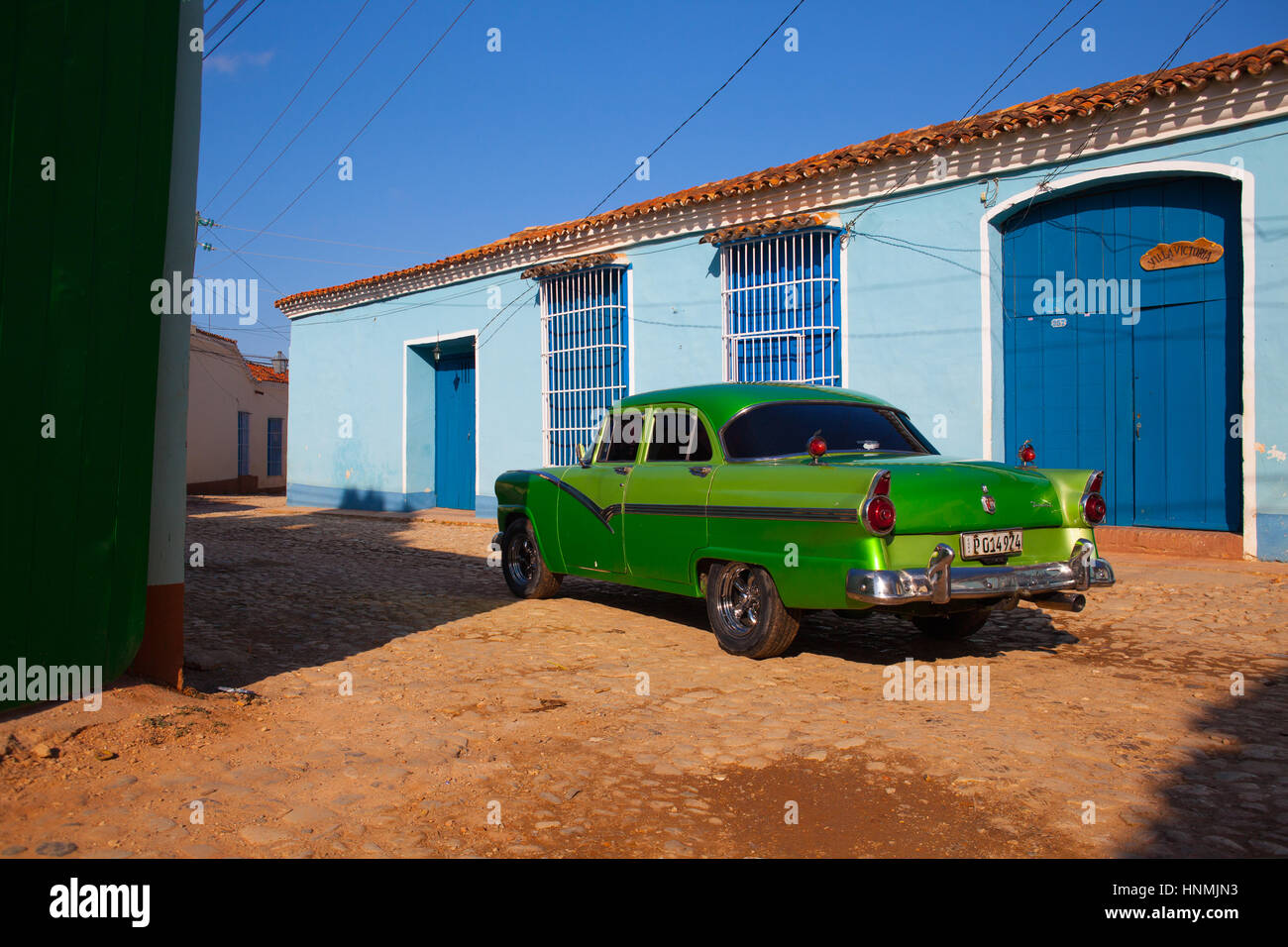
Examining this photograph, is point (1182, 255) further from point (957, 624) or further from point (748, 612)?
point (748, 612)

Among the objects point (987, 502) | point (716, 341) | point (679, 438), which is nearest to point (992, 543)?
point (987, 502)

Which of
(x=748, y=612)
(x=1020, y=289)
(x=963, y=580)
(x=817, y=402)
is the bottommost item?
(x=748, y=612)

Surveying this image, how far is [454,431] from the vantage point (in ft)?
60.5

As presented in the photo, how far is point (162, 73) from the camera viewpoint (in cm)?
423

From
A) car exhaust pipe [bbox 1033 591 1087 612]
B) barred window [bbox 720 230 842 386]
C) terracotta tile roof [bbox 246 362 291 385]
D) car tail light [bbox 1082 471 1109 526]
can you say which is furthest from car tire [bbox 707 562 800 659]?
terracotta tile roof [bbox 246 362 291 385]

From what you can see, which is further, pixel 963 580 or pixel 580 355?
pixel 580 355

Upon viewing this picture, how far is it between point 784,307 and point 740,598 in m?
7.56

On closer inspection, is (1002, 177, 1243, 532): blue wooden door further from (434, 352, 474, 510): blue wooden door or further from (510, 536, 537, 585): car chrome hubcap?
(434, 352, 474, 510): blue wooden door

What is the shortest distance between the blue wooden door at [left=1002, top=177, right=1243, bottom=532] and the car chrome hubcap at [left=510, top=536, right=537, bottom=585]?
5916 millimetres

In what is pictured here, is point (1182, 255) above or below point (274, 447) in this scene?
above

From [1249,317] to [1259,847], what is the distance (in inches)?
299

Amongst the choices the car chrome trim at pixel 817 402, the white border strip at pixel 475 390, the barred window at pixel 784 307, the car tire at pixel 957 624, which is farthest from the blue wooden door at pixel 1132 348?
the white border strip at pixel 475 390
